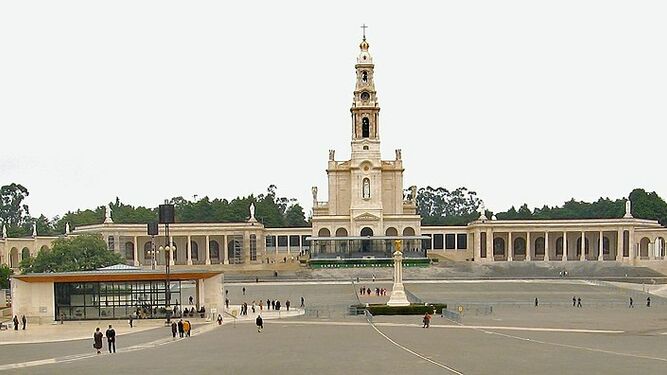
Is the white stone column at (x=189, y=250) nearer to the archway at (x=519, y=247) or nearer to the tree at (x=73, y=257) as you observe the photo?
the tree at (x=73, y=257)

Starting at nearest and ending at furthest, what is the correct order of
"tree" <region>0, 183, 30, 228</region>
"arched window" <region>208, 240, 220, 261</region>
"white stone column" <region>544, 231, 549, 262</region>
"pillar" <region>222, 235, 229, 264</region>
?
1. "white stone column" <region>544, 231, 549, 262</region>
2. "pillar" <region>222, 235, 229, 264</region>
3. "arched window" <region>208, 240, 220, 261</region>
4. "tree" <region>0, 183, 30, 228</region>

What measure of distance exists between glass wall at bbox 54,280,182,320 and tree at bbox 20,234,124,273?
94.7 ft

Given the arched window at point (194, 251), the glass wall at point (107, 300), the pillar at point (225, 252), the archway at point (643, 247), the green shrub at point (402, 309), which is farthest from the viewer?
the arched window at point (194, 251)

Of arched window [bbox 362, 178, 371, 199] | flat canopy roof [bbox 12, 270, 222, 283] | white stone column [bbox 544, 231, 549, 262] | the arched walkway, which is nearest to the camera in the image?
flat canopy roof [bbox 12, 270, 222, 283]

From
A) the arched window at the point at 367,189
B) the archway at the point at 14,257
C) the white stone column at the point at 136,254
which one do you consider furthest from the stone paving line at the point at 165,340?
the archway at the point at 14,257

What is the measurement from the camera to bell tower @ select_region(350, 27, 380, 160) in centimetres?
11212

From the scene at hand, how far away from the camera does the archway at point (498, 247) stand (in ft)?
392

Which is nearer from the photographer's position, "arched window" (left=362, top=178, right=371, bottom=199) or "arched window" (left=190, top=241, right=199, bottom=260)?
"arched window" (left=362, top=178, right=371, bottom=199)

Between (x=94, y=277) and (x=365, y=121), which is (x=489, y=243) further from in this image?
(x=94, y=277)

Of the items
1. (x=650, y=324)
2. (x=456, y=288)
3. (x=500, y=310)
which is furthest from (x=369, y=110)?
(x=650, y=324)

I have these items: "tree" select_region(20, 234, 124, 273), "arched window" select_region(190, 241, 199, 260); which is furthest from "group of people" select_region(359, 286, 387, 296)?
"arched window" select_region(190, 241, 199, 260)

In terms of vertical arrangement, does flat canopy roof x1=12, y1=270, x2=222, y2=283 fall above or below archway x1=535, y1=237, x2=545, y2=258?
above

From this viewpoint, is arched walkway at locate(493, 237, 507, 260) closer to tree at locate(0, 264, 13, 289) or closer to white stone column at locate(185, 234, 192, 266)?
white stone column at locate(185, 234, 192, 266)

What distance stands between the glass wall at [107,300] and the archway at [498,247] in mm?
76997
